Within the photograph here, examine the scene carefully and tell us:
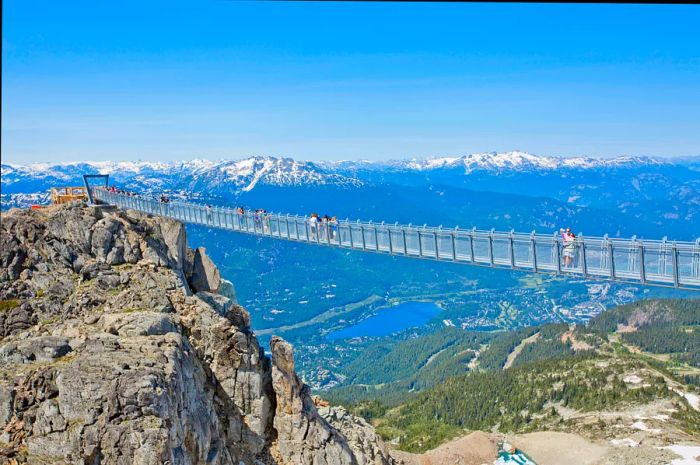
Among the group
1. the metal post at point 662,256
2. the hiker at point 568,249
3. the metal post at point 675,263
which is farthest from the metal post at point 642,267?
the hiker at point 568,249

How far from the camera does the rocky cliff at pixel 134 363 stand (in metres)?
14.5

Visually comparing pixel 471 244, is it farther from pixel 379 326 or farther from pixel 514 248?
pixel 379 326

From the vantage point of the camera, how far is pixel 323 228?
113ft

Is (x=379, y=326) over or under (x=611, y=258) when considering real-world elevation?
under

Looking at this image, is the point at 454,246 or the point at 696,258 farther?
the point at 454,246

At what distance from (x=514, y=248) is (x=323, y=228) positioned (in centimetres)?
1263

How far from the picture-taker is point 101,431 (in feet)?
46.6

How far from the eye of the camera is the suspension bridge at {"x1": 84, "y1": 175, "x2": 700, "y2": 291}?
20.4 meters

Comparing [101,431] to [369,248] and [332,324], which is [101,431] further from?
[332,324]

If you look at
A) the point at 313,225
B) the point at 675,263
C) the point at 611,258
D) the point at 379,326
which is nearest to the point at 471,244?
the point at 611,258

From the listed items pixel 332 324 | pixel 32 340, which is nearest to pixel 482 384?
pixel 32 340

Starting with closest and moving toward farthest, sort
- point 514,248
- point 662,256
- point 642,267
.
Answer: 1. point 662,256
2. point 642,267
3. point 514,248

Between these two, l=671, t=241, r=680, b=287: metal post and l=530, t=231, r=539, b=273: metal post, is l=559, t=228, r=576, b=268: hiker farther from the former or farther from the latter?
l=671, t=241, r=680, b=287: metal post

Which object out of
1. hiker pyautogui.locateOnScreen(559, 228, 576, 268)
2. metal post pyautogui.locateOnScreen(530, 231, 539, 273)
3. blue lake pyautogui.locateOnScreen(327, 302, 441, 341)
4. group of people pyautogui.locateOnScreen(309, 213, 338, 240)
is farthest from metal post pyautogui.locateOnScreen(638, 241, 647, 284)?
blue lake pyautogui.locateOnScreen(327, 302, 441, 341)
